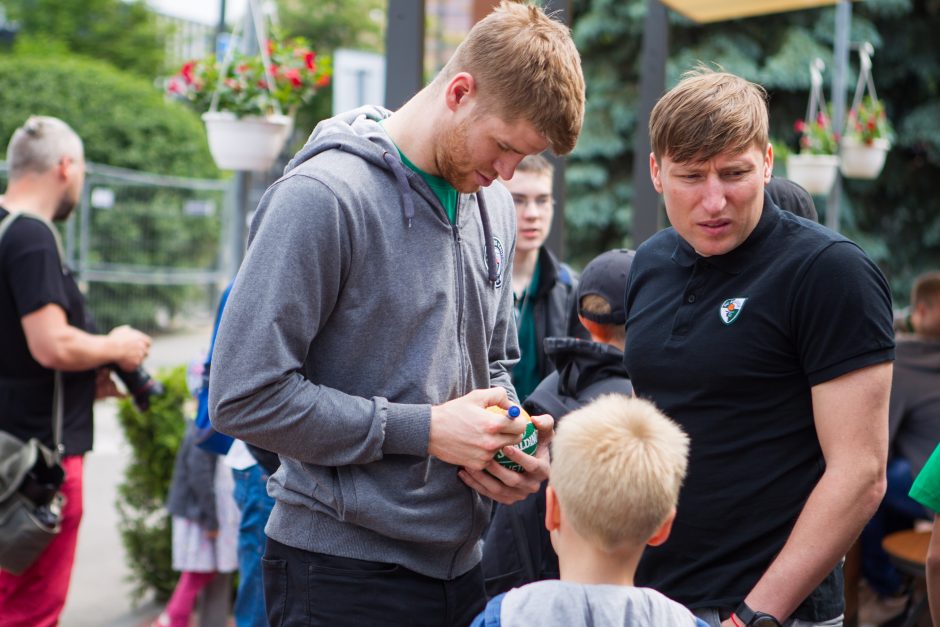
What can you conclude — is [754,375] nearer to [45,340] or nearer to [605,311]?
[605,311]

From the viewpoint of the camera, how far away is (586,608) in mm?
1777

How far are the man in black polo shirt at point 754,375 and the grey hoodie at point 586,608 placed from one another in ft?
1.08

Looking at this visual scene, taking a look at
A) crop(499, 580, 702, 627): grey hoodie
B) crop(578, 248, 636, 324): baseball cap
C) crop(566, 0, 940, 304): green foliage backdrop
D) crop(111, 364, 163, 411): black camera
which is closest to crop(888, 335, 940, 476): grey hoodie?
crop(578, 248, 636, 324): baseball cap

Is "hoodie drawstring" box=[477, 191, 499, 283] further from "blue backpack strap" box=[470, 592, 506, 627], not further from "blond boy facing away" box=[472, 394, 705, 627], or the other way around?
"blue backpack strap" box=[470, 592, 506, 627]

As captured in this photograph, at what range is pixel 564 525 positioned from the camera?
6.17 ft

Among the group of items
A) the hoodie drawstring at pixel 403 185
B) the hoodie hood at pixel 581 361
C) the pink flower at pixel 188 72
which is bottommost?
the hoodie hood at pixel 581 361

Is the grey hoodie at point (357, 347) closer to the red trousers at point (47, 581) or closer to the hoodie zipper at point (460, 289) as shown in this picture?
the hoodie zipper at point (460, 289)

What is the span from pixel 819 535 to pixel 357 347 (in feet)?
3.11

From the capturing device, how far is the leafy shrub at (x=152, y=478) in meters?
5.25

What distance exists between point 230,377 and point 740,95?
46.0 inches

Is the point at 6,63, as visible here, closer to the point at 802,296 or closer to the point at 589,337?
the point at 589,337

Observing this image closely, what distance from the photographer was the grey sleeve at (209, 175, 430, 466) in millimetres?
1879

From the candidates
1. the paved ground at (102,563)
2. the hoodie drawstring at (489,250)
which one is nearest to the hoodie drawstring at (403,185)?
the hoodie drawstring at (489,250)

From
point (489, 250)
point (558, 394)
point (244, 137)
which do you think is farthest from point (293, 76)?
point (489, 250)
